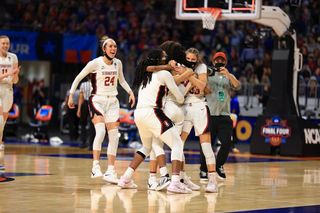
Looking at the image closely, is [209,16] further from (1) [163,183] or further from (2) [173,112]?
(1) [163,183]

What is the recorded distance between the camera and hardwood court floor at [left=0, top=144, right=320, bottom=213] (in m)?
11.1

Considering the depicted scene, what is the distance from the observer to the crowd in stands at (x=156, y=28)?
31.8 metres

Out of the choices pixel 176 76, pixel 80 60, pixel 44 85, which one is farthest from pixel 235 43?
pixel 176 76

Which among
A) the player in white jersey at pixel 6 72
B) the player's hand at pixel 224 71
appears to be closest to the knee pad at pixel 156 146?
the player's hand at pixel 224 71

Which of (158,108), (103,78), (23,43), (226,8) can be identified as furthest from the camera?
(23,43)

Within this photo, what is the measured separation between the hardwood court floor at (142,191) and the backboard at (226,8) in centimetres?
452

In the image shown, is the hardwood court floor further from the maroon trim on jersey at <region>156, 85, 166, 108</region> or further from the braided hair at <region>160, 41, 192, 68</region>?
the braided hair at <region>160, 41, 192, 68</region>

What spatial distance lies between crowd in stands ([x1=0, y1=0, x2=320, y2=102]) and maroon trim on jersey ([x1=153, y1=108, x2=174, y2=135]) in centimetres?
1623

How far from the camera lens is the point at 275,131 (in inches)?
937

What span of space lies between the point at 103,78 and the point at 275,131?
1018 cm

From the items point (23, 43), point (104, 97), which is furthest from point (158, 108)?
point (23, 43)

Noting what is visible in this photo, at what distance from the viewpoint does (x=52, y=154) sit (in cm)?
2178

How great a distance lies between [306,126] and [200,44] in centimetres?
1186

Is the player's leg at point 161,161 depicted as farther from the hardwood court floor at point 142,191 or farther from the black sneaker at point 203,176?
the black sneaker at point 203,176
